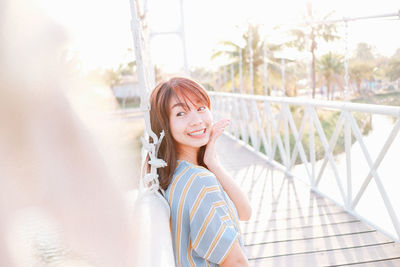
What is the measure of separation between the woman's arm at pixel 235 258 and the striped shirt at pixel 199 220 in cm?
2

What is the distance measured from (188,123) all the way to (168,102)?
73 mm

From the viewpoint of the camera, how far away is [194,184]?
844mm

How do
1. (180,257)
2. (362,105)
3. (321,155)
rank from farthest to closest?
(321,155)
(362,105)
(180,257)

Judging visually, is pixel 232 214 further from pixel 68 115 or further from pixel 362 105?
pixel 362 105

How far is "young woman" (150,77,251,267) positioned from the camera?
0.81 meters

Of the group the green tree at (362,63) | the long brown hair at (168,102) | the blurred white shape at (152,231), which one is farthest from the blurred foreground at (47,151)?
the green tree at (362,63)

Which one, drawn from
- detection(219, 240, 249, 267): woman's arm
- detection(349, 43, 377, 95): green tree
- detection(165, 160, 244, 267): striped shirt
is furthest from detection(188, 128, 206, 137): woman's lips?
detection(349, 43, 377, 95): green tree

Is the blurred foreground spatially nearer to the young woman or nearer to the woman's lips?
the young woman

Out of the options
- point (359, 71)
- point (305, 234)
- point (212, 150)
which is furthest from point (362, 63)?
point (212, 150)

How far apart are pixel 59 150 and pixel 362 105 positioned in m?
2.16

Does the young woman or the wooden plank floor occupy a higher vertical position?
the young woman

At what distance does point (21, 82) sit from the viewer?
194 mm

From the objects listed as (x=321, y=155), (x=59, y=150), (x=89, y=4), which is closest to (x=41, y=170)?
(x=59, y=150)

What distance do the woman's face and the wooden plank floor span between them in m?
1.12
